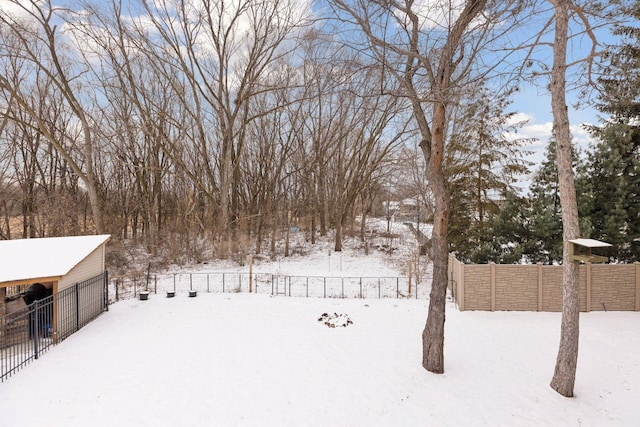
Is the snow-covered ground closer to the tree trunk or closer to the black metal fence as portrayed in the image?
the black metal fence

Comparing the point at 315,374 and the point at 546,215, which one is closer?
the point at 315,374

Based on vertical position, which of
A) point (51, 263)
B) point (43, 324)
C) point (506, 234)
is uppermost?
point (506, 234)

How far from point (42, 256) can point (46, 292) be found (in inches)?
60.2

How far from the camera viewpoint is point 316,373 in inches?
280

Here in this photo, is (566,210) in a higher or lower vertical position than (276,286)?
higher

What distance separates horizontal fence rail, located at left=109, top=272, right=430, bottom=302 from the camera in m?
13.7

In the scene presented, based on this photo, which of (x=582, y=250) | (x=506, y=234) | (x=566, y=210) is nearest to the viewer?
(x=582, y=250)

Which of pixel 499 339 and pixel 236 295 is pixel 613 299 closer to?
pixel 499 339

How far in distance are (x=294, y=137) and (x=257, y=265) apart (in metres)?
11.0

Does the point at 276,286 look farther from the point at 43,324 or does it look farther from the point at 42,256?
the point at 42,256

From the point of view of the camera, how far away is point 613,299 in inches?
445

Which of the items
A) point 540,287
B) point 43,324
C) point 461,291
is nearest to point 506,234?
point 540,287

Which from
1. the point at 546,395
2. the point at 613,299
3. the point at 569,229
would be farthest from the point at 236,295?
the point at 613,299

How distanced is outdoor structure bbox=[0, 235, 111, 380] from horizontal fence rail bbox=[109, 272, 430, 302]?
2.43m
